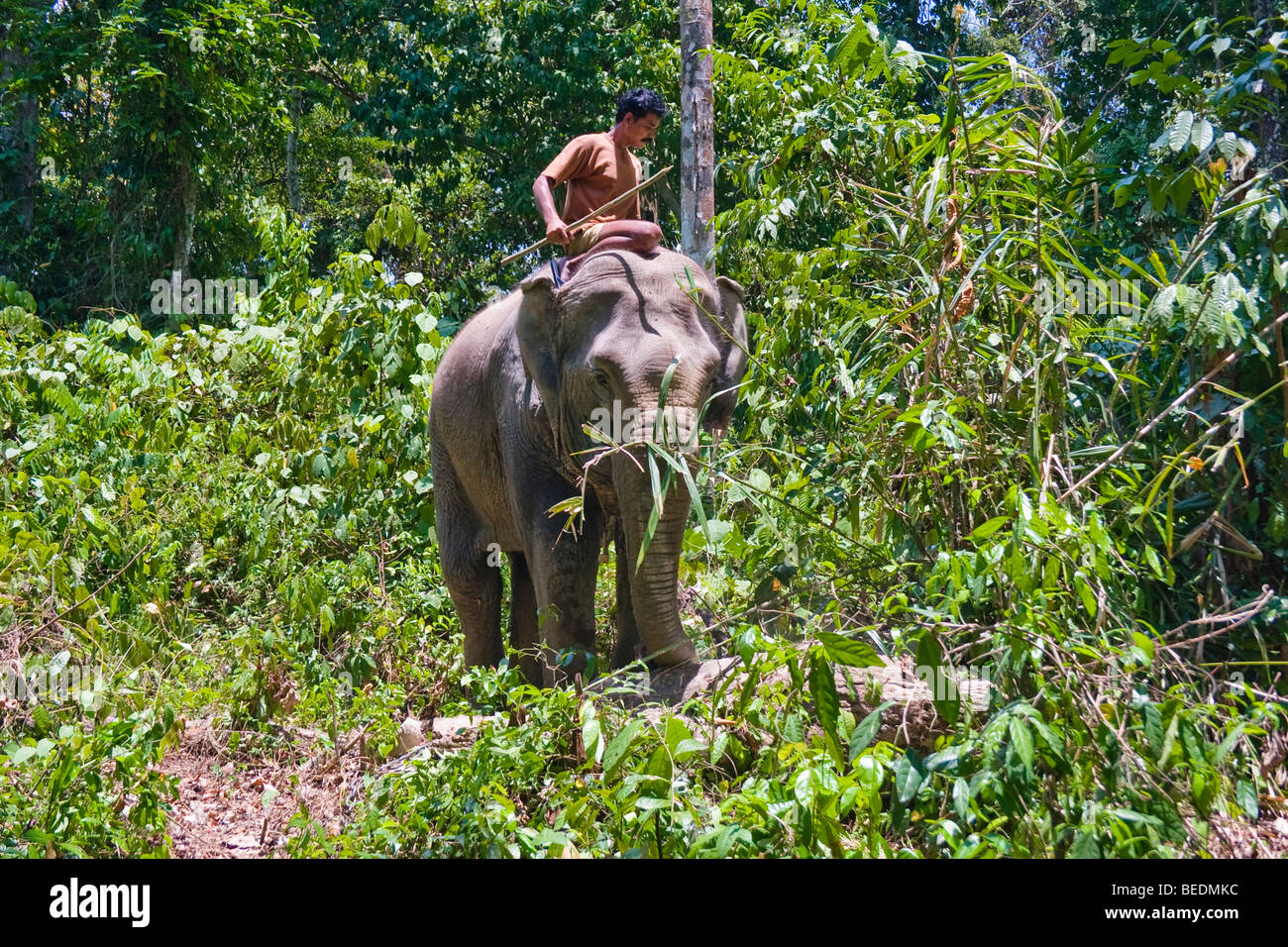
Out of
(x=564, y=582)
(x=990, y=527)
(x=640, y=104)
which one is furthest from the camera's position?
(x=640, y=104)

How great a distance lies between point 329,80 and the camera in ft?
58.4

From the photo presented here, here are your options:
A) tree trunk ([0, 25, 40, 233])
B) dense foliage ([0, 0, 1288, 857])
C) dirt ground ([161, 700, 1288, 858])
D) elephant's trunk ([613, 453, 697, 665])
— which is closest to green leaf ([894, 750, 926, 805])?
dense foliage ([0, 0, 1288, 857])

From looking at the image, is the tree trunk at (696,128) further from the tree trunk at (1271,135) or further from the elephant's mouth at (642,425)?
the tree trunk at (1271,135)

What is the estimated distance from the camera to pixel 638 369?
482 cm

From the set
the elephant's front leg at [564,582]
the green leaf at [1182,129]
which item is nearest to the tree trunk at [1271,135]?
the green leaf at [1182,129]

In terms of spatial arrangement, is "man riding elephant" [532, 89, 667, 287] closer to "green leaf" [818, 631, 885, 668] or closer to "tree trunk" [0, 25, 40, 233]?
"green leaf" [818, 631, 885, 668]

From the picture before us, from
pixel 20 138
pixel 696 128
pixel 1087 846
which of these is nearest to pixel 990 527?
pixel 1087 846

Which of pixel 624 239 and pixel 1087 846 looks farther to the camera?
pixel 624 239

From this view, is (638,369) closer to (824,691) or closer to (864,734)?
(824,691)

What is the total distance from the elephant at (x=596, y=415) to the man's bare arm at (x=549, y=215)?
21cm

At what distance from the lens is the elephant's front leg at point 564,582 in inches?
206

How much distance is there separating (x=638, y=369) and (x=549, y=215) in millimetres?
1158

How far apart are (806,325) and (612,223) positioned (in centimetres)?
101

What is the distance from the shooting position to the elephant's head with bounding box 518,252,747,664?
4.76 meters
